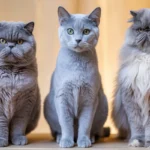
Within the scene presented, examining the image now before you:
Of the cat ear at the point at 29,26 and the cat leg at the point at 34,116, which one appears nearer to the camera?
the cat ear at the point at 29,26

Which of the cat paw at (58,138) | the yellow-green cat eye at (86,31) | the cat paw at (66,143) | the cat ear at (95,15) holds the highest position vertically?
the cat ear at (95,15)

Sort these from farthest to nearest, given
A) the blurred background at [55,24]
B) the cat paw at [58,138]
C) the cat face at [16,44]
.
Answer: the blurred background at [55,24] < the cat paw at [58,138] < the cat face at [16,44]

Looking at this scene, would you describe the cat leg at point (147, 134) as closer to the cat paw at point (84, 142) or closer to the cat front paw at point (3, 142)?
the cat paw at point (84, 142)

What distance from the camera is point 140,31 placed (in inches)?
63.3

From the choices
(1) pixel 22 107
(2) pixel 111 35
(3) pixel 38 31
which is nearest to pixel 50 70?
(3) pixel 38 31

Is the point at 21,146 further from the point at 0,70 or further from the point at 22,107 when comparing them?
the point at 0,70

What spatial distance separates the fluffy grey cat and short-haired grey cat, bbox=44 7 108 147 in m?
0.12

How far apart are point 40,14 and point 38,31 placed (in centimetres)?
10

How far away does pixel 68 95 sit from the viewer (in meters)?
1.58

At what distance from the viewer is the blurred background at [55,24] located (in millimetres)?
2088

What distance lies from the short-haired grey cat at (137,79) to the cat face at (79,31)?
0.17 m

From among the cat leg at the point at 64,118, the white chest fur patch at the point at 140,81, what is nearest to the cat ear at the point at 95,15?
the white chest fur patch at the point at 140,81

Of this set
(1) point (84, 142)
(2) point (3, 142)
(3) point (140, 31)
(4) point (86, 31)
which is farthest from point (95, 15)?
(2) point (3, 142)

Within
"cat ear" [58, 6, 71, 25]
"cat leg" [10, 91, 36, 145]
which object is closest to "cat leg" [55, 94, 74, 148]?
"cat leg" [10, 91, 36, 145]
